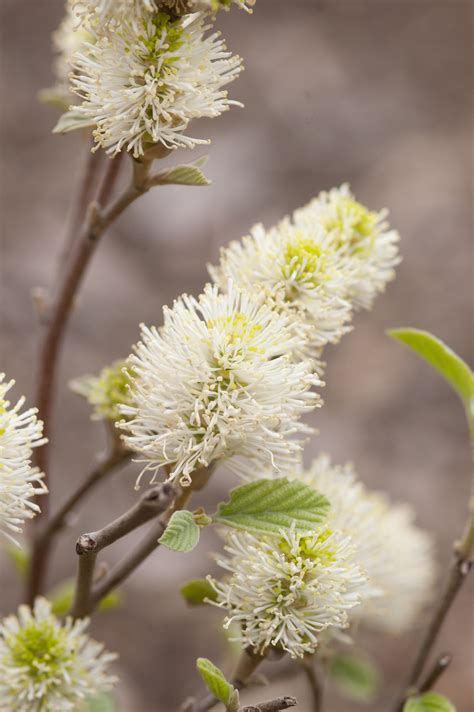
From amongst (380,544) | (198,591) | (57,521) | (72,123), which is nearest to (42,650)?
(198,591)

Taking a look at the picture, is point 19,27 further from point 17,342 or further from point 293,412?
point 293,412

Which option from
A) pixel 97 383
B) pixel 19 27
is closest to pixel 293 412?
pixel 97 383

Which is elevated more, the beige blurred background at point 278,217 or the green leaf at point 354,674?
the beige blurred background at point 278,217

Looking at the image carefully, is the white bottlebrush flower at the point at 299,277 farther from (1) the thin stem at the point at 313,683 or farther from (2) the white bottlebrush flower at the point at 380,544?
(1) the thin stem at the point at 313,683

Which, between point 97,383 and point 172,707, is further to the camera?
point 172,707

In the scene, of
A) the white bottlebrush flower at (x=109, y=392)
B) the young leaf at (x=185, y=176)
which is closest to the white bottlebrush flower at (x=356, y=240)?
the young leaf at (x=185, y=176)
